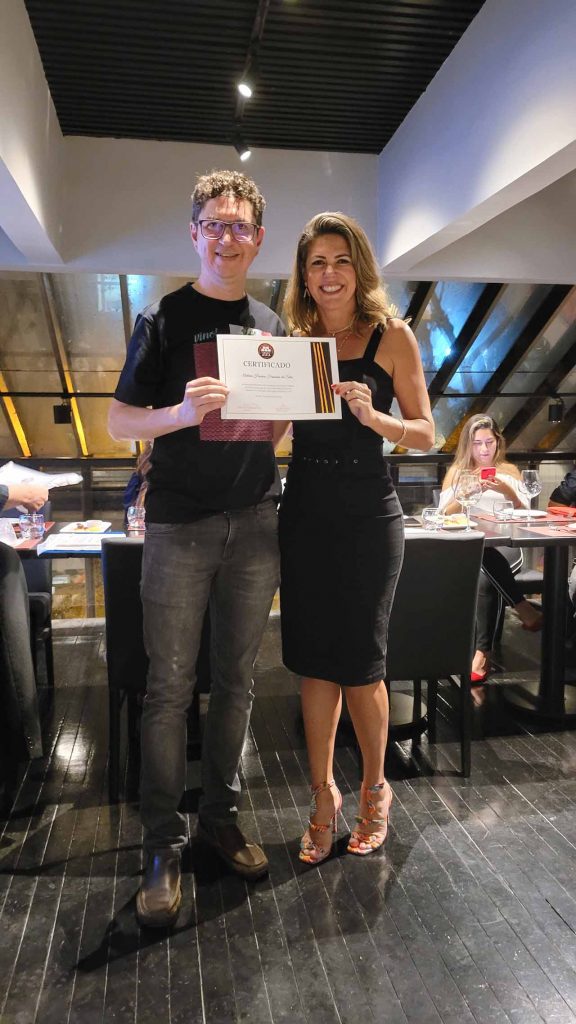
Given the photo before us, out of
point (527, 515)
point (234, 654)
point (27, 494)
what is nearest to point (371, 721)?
point (234, 654)

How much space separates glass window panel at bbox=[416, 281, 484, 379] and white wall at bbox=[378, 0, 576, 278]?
7.17 feet

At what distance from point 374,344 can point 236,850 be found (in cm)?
140

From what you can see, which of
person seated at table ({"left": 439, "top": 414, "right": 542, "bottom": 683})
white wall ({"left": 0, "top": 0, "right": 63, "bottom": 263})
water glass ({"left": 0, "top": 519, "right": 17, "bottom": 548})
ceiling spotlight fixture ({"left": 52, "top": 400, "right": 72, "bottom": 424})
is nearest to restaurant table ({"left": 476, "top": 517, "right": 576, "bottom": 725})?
person seated at table ({"left": 439, "top": 414, "right": 542, "bottom": 683})

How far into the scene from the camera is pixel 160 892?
1746 mm

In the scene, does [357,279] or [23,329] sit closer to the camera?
[357,279]

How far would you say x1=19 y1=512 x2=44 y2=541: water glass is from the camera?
2727 millimetres

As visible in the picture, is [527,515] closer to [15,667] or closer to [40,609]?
[40,609]

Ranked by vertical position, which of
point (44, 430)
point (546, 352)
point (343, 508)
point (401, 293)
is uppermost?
point (401, 293)

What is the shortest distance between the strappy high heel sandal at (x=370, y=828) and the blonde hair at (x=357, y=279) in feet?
4.24

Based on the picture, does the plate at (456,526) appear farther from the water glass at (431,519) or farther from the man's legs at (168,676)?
the man's legs at (168,676)

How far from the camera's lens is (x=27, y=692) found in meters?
2.13

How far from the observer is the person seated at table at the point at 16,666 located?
2064 mm

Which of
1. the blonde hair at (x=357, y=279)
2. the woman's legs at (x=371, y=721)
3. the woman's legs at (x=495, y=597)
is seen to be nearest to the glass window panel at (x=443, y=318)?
the woman's legs at (x=495, y=597)

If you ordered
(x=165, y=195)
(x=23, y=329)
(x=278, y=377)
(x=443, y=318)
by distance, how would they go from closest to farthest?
(x=278, y=377) → (x=165, y=195) → (x=23, y=329) → (x=443, y=318)
